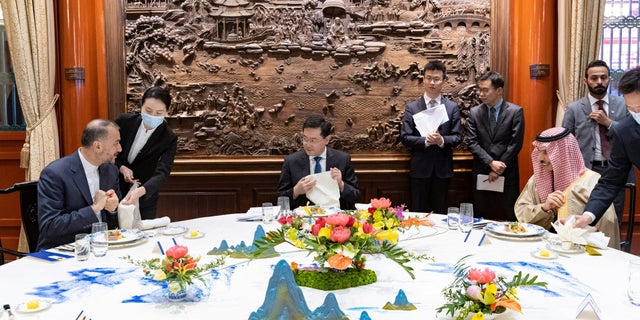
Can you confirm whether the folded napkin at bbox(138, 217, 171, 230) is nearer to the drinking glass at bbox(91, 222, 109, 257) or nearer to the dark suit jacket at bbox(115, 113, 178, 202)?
the drinking glass at bbox(91, 222, 109, 257)

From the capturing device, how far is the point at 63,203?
289 cm

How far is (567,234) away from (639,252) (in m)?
3.19

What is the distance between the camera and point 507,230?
274 centimetres

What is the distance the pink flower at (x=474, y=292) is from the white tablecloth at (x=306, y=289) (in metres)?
0.21

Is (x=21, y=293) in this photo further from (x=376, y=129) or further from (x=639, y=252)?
(x=639, y=252)

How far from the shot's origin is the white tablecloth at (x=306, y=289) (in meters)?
1.76

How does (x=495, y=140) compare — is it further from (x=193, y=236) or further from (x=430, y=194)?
(x=193, y=236)

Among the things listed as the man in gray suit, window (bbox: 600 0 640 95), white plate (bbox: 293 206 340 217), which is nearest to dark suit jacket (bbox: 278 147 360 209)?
white plate (bbox: 293 206 340 217)

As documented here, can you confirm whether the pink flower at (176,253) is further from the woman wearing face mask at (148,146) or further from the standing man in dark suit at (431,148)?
the standing man in dark suit at (431,148)

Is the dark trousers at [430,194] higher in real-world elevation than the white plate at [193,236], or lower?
lower

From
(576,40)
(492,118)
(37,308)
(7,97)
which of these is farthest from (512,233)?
(7,97)

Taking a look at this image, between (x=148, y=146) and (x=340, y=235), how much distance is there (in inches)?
94.9

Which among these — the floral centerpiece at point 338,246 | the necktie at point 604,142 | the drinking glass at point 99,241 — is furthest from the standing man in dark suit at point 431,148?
the drinking glass at point 99,241

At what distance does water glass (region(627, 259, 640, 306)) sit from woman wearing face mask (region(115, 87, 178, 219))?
111 inches
